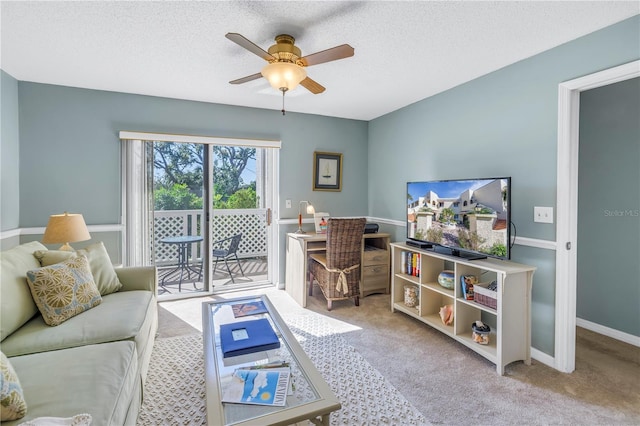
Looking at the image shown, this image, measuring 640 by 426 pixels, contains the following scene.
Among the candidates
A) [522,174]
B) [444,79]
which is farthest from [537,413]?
[444,79]

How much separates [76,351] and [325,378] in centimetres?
144

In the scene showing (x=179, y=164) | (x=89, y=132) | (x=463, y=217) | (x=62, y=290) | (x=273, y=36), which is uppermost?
(x=273, y=36)

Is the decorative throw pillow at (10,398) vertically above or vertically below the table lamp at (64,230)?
below

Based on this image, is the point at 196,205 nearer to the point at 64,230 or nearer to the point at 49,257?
the point at 64,230

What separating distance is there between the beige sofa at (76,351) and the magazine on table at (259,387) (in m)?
0.45

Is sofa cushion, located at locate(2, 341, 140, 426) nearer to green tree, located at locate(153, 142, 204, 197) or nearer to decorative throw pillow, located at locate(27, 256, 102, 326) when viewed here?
decorative throw pillow, located at locate(27, 256, 102, 326)

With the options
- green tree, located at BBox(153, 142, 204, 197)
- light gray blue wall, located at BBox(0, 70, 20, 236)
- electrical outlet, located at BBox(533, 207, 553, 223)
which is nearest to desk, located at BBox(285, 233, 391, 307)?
green tree, located at BBox(153, 142, 204, 197)

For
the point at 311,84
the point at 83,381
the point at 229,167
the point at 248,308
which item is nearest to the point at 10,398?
the point at 83,381

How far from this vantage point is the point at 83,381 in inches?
52.9

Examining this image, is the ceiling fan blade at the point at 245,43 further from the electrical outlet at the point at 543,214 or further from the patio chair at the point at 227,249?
the patio chair at the point at 227,249

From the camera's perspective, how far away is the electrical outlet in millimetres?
2291

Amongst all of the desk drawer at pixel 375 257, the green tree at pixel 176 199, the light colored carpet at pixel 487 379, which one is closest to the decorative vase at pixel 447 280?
the light colored carpet at pixel 487 379

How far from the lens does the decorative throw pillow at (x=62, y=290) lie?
1868 millimetres

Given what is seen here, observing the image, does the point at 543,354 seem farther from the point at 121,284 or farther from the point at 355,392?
Answer: the point at 121,284
